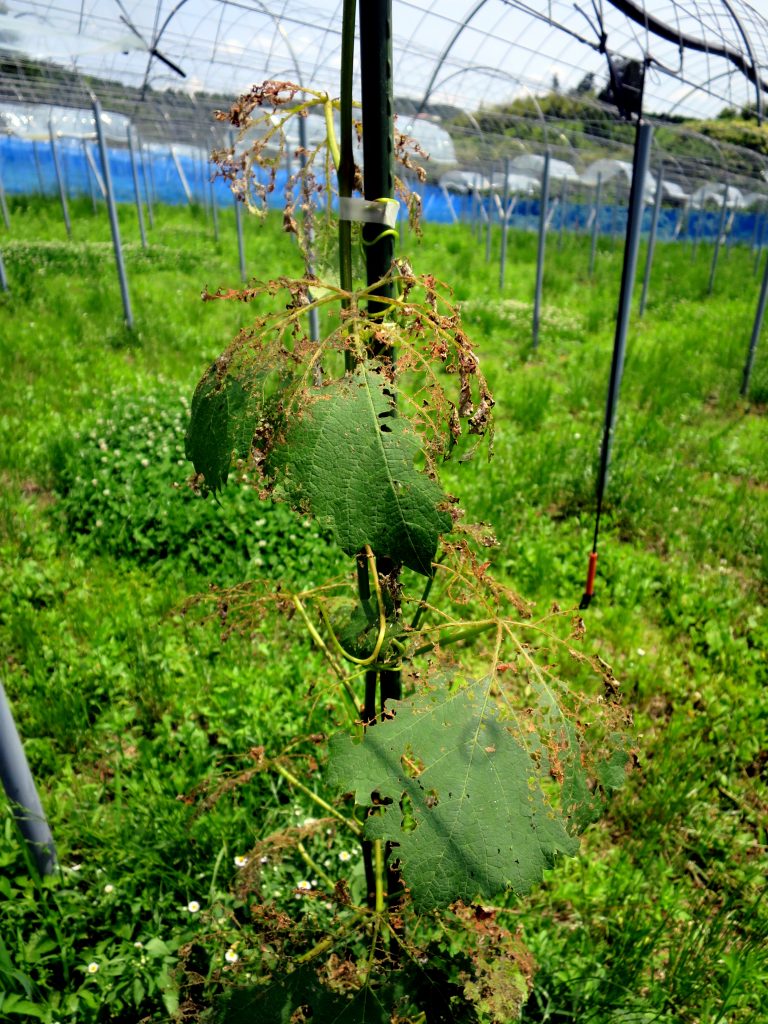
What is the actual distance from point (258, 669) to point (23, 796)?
1073 millimetres

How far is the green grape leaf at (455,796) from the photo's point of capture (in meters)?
0.82

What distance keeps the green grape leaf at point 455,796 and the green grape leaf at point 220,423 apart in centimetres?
36

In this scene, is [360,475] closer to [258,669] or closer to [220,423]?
[220,423]

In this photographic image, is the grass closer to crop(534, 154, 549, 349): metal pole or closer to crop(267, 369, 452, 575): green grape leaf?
crop(267, 369, 452, 575): green grape leaf

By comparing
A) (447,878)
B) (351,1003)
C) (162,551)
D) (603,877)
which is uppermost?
(447,878)

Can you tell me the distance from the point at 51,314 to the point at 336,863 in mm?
6876

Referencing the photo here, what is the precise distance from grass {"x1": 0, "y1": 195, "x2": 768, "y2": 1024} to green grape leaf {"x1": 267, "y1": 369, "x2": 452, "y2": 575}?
0.88 metres

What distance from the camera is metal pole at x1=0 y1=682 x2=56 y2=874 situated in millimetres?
1867

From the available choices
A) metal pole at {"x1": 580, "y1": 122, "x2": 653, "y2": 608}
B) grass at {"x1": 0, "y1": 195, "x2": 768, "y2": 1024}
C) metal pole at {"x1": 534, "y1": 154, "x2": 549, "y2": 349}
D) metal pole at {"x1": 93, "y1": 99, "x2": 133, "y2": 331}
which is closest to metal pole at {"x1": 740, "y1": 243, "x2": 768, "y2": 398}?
grass at {"x1": 0, "y1": 195, "x2": 768, "y2": 1024}

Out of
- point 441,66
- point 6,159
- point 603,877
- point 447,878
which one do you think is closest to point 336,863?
point 603,877

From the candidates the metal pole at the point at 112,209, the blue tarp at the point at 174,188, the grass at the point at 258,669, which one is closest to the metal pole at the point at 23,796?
the grass at the point at 258,669

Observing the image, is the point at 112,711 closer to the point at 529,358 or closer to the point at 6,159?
the point at 529,358

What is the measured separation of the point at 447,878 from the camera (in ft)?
2.68

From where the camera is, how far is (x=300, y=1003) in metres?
1.12
